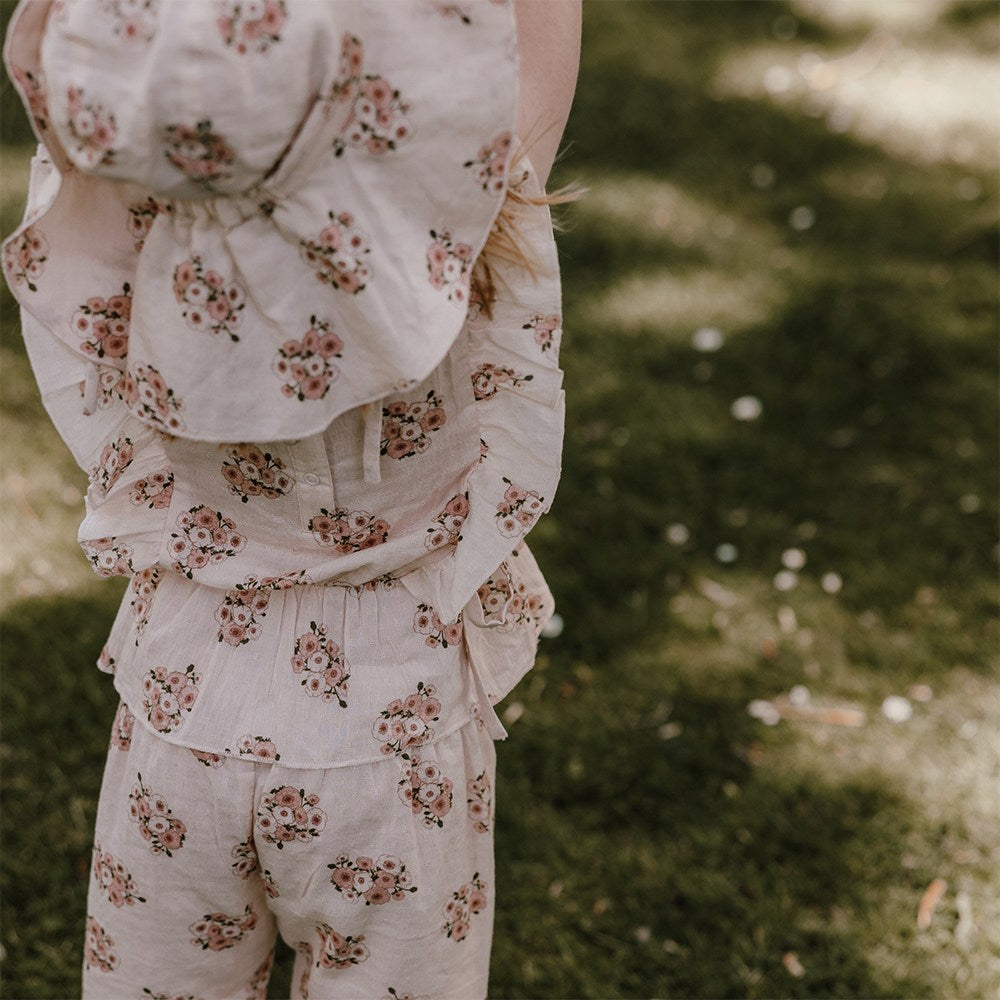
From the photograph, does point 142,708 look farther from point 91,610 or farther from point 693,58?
point 693,58

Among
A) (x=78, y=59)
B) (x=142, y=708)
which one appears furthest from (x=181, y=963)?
(x=78, y=59)

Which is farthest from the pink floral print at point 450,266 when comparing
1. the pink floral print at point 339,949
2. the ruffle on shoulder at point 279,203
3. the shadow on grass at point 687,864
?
the shadow on grass at point 687,864

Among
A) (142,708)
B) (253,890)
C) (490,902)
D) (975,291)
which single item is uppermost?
(142,708)

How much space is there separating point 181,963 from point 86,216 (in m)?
0.84

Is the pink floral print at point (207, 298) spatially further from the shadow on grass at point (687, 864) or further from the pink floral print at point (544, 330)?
the shadow on grass at point (687, 864)

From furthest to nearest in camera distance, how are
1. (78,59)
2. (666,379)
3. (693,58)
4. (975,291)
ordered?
(693,58) → (975,291) → (666,379) → (78,59)

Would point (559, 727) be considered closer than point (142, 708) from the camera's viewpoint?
No

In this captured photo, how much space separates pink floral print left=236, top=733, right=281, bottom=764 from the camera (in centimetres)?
137

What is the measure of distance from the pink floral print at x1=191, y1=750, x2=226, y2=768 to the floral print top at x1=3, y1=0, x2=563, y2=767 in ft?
0.05

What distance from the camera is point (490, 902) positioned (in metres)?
1.58

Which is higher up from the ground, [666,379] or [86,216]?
[86,216]

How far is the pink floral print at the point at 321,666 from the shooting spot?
54.1 inches

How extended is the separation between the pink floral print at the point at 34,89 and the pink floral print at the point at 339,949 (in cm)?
89

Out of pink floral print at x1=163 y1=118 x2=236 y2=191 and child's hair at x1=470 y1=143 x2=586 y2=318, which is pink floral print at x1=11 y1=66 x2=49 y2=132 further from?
child's hair at x1=470 y1=143 x2=586 y2=318
